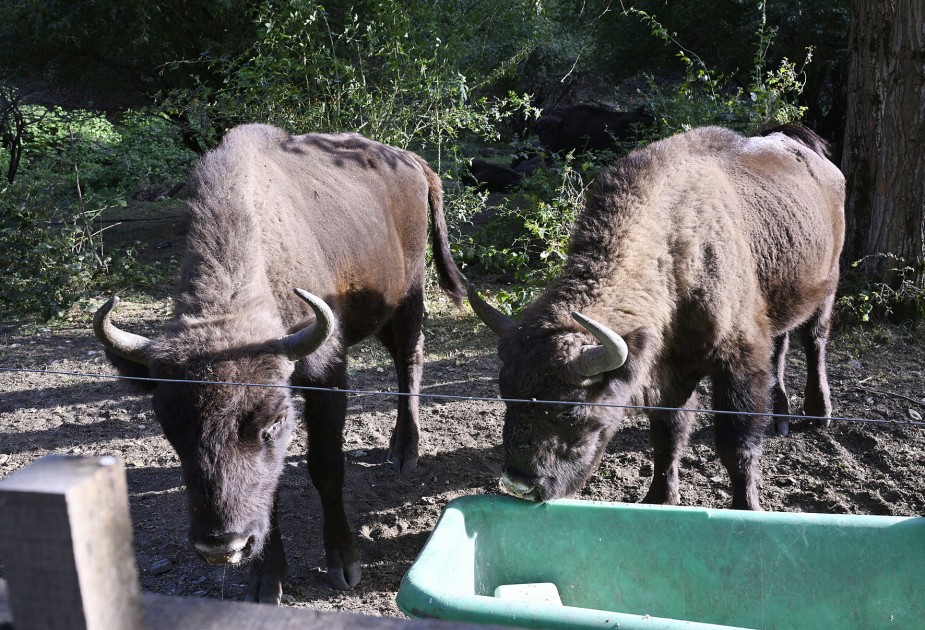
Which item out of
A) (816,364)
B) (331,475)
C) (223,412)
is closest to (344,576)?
(331,475)

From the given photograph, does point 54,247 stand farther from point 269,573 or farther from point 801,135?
point 801,135

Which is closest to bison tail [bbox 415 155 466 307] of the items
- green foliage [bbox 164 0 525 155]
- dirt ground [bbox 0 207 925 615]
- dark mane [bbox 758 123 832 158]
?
dirt ground [bbox 0 207 925 615]

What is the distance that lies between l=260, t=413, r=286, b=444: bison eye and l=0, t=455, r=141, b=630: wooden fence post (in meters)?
2.00

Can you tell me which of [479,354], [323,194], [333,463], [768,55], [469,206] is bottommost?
[479,354]

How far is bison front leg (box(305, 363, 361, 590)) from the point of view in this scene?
3.73m

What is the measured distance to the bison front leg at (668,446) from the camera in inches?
163

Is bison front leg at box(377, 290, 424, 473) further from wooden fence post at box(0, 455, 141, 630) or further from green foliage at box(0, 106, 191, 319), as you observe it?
green foliage at box(0, 106, 191, 319)

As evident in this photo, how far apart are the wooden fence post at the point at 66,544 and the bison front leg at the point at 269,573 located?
8.57 ft

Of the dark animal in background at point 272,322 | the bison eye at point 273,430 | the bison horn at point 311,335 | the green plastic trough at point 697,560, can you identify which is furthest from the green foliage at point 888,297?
the bison eye at point 273,430

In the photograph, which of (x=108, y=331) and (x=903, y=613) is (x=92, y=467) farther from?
(x=903, y=613)

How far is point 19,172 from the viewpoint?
10984 millimetres

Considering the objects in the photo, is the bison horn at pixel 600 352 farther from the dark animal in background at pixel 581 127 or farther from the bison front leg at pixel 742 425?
the dark animal in background at pixel 581 127

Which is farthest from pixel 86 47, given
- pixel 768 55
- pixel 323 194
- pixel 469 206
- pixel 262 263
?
pixel 768 55

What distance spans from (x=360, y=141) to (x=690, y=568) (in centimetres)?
358
